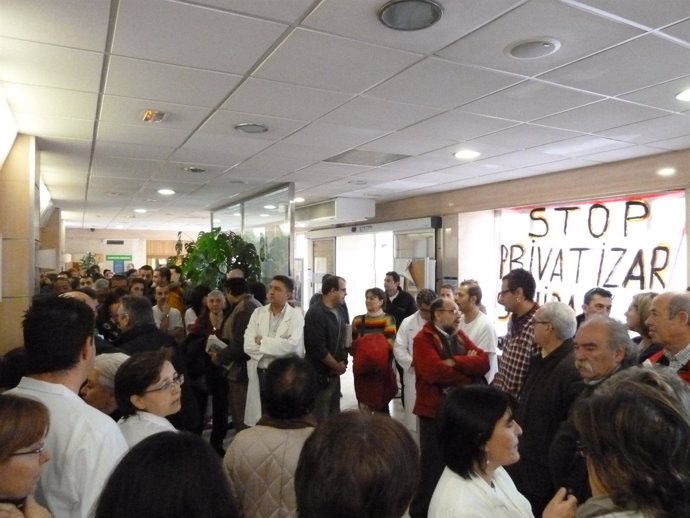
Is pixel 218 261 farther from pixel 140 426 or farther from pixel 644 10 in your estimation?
pixel 644 10

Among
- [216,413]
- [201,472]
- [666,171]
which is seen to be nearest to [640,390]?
[201,472]

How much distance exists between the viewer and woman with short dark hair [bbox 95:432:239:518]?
3.01 ft

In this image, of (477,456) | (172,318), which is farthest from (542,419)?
(172,318)

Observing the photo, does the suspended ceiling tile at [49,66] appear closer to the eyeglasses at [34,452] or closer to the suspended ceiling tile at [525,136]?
the eyeglasses at [34,452]

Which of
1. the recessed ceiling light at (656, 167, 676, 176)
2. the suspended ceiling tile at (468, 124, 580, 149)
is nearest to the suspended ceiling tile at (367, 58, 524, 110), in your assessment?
the suspended ceiling tile at (468, 124, 580, 149)

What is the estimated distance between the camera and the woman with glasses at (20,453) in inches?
48.3

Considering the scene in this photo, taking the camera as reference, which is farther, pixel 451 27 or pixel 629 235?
pixel 629 235

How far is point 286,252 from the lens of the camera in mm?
7711

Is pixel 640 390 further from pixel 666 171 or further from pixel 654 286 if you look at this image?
pixel 654 286

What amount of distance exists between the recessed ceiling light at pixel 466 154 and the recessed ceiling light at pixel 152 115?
2766 millimetres

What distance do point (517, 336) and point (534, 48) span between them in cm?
164

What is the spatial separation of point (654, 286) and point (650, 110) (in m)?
2.65

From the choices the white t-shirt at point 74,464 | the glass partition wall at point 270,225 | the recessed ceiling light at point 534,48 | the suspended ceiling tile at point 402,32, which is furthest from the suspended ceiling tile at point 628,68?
the glass partition wall at point 270,225

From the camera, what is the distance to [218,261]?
717cm
